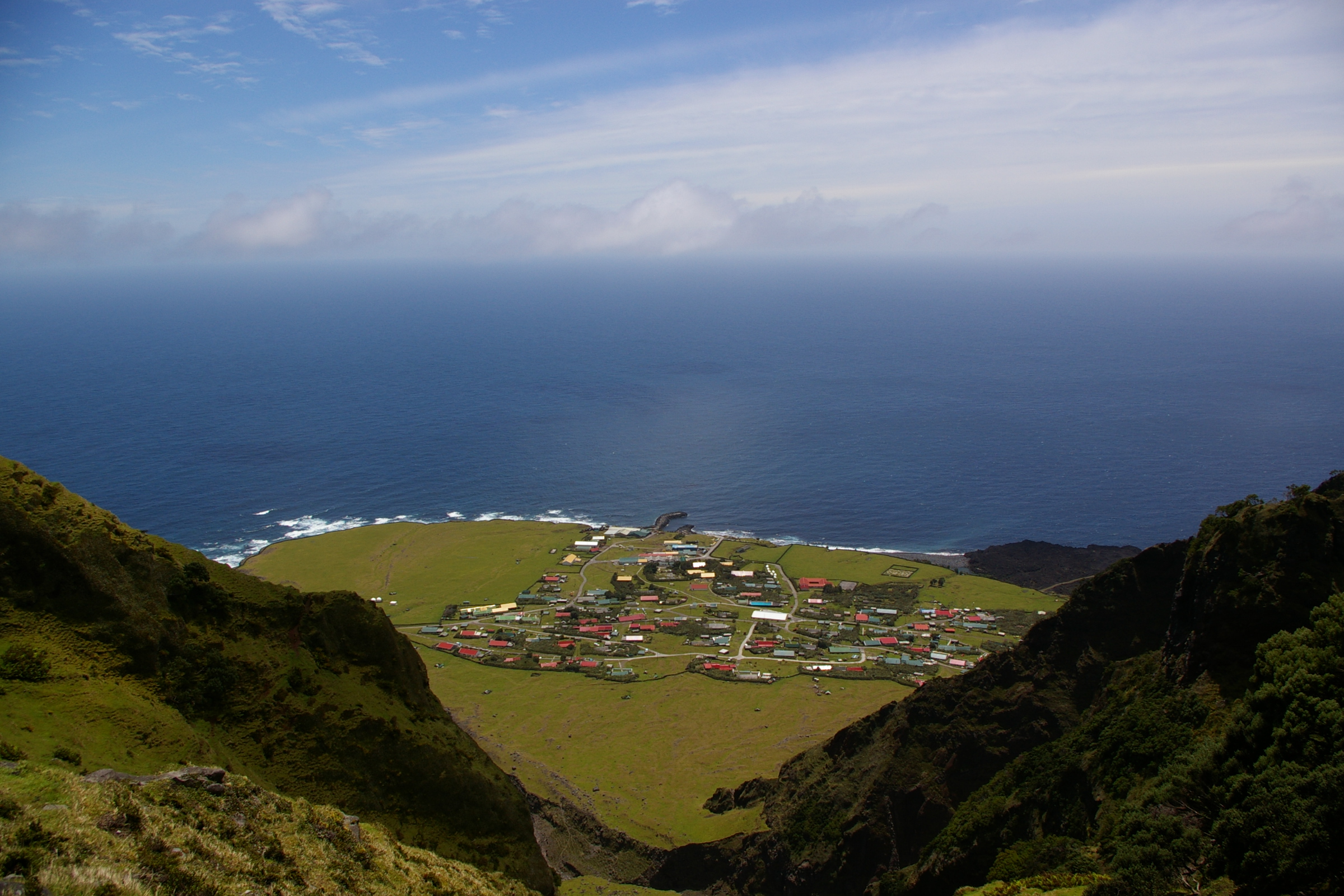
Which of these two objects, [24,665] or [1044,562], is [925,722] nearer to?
[24,665]

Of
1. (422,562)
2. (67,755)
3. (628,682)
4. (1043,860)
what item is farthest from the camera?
(422,562)

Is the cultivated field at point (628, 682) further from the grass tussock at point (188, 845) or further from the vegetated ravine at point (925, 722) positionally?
the grass tussock at point (188, 845)

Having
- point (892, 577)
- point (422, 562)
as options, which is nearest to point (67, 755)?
point (422, 562)

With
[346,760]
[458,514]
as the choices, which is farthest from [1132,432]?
[346,760]

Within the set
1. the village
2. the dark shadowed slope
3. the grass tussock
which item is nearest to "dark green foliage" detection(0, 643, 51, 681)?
the grass tussock

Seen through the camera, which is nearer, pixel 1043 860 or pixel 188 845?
pixel 188 845

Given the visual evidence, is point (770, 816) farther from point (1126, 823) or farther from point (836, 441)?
point (836, 441)

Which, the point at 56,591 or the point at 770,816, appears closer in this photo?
the point at 56,591
